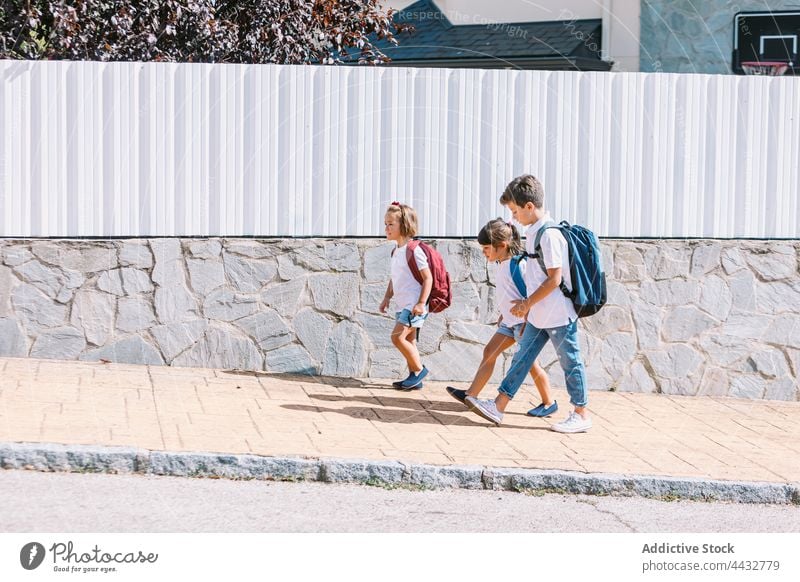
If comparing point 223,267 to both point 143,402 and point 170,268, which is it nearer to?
point 170,268

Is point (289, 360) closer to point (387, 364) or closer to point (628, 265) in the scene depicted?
point (387, 364)

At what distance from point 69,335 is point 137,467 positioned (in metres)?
2.95

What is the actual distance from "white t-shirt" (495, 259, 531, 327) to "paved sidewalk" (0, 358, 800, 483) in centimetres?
70

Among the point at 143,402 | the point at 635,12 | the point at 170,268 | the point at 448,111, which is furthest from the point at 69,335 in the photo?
the point at 635,12

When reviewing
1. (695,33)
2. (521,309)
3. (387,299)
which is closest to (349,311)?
(387,299)

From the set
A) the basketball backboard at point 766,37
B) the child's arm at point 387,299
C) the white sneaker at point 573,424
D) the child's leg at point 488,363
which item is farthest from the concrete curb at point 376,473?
the basketball backboard at point 766,37

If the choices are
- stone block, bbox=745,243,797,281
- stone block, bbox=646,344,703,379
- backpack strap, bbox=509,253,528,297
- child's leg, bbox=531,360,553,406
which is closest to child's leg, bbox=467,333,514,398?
child's leg, bbox=531,360,553,406

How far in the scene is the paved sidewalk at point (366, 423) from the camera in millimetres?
6113

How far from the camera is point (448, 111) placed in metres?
8.69

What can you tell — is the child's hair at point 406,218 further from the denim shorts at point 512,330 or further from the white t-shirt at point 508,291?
the denim shorts at point 512,330

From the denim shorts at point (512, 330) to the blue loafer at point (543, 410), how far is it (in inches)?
20.5

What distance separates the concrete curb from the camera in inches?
220

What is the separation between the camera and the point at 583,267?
6809 millimetres

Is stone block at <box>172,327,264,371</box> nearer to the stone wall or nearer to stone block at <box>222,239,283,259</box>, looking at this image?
the stone wall
